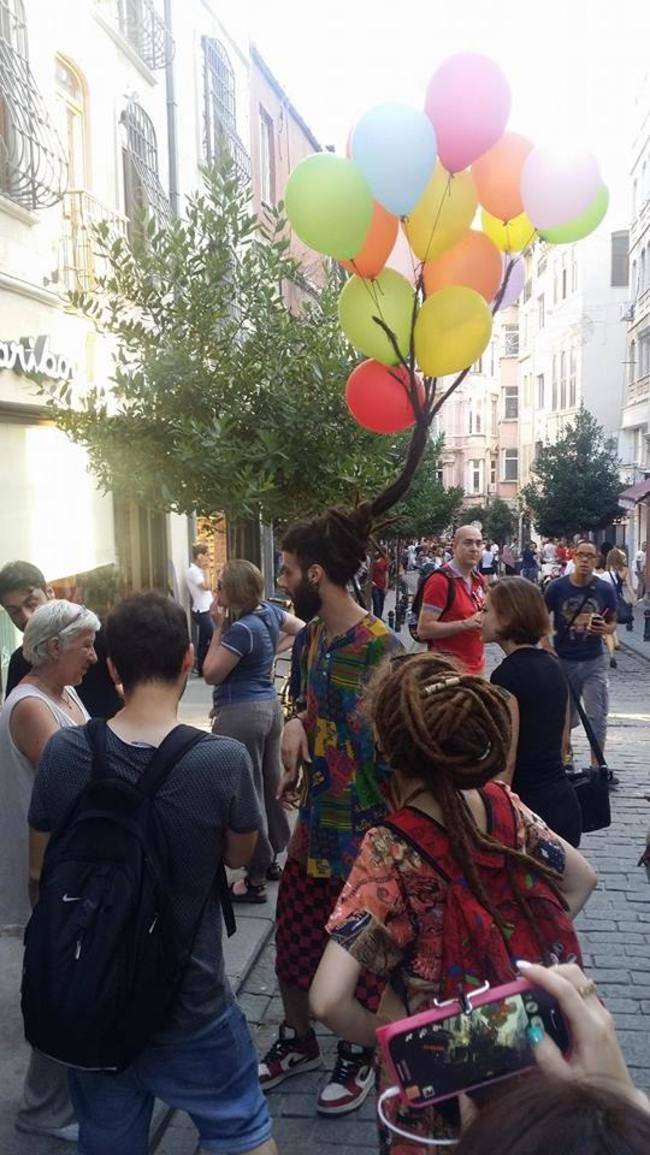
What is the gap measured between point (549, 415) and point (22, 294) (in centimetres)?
4112

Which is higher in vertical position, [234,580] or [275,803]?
[234,580]

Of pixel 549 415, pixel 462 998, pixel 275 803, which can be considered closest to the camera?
Result: pixel 462 998

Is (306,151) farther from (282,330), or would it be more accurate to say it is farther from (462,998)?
(462,998)

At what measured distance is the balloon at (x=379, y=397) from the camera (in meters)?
4.88

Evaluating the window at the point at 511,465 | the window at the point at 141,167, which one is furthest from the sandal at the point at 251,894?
the window at the point at 511,465

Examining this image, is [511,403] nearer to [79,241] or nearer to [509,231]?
[79,241]

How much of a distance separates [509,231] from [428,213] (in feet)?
2.11

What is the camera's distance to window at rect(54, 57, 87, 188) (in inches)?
364

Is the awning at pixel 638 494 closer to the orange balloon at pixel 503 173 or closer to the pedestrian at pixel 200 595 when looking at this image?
the pedestrian at pixel 200 595

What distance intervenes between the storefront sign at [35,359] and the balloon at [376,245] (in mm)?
3903

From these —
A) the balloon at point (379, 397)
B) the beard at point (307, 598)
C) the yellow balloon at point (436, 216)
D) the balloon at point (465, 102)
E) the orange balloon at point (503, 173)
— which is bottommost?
the beard at point (307, 598)

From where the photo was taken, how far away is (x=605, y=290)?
130 ft

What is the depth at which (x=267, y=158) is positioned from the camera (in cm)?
1988

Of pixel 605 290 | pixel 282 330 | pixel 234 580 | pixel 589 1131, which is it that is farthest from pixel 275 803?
pixel 605 290
